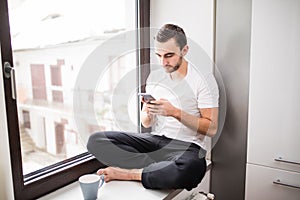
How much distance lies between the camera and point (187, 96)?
4.66 ft

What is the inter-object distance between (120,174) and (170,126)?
0.35 metres

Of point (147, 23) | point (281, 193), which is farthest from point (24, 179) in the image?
point (281, 193)

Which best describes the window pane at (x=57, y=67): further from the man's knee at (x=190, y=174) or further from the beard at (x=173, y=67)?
the man's knee at (x=190, y=174)

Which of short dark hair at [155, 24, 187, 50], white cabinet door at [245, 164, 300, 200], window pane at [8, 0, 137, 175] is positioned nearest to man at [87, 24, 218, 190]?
short dark hair at [155, 24, 187, 50]

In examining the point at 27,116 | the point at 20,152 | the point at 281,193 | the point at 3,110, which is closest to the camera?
the point at 3,110

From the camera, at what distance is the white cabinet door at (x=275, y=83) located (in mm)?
1312

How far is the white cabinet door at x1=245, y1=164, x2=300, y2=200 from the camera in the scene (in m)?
1.38

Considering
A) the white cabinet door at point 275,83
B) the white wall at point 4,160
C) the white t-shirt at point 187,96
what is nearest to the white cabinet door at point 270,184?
the white cabinet door at point 275,83

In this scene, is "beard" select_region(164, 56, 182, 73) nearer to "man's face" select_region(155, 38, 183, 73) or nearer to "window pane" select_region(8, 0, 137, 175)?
"man's face" select_region(155, 38, 183, 73)

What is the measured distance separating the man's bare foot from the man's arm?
0.30m

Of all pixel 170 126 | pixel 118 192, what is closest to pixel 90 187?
pixel 118 192

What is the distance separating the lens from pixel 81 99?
1469mm

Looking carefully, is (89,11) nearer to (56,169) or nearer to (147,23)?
(147,23)

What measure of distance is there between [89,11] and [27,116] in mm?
612
